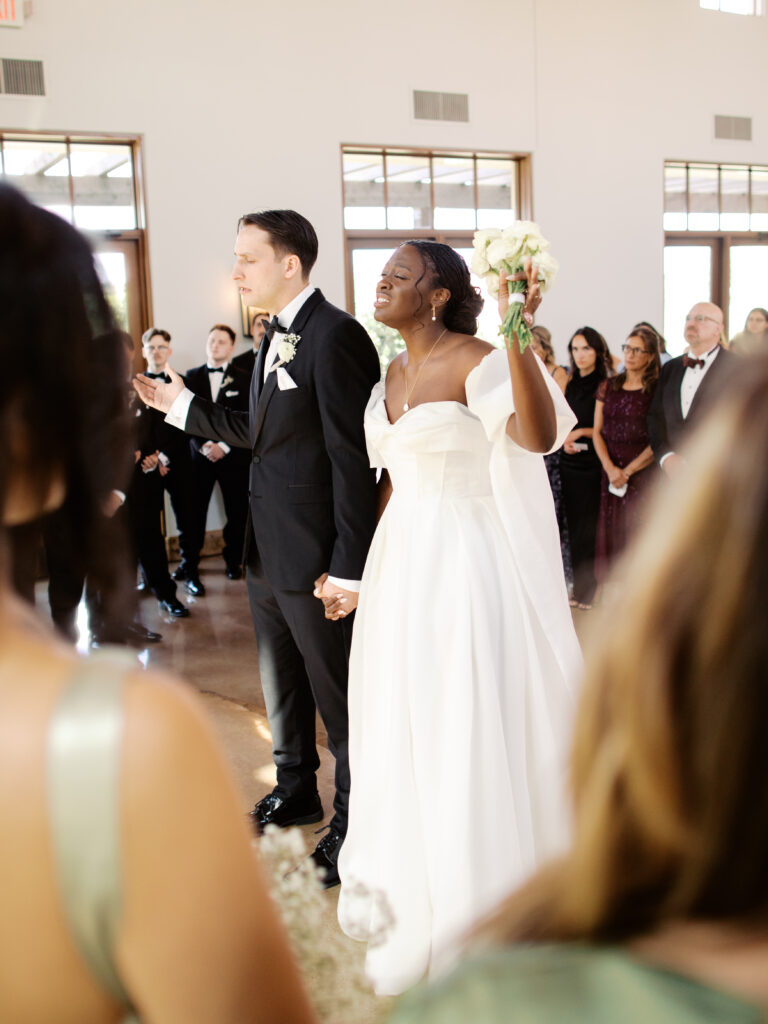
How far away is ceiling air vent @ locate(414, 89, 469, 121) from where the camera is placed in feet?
27.7

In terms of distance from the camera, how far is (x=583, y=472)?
6285 millimetres

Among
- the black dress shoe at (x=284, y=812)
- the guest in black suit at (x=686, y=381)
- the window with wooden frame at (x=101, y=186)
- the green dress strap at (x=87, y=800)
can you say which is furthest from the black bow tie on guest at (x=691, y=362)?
the green dress strap at (x=87, y=800)

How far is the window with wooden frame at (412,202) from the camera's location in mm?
8469

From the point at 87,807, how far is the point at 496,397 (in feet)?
6.06

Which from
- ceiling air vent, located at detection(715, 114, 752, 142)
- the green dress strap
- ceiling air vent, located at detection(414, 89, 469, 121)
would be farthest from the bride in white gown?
ceiling air vent, located at detection(715, 114, 752, 142)

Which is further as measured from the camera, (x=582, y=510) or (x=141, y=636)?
(x=582, y=510)

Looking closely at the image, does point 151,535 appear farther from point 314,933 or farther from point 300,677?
point 314,933

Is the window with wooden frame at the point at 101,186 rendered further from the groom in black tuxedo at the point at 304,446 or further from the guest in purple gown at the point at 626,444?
the groom in black tuxedo at the point at 304,446

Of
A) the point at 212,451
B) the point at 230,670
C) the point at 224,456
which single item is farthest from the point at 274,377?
the point at 224,456

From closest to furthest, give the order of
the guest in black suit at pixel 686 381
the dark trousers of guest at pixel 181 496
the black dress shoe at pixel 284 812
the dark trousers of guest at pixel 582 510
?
the black dress shoe at pixel 284 812 → the guest in black suit at pixel 686 381 → the dark trousers of guest at pixel 582 510 → the dark trousers of guest at pixel 181 496

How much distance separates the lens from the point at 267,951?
69cm

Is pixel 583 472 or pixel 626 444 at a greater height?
pixel 626 444

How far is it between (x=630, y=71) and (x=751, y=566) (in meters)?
10.00

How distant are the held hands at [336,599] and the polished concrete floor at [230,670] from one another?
2.56ft
